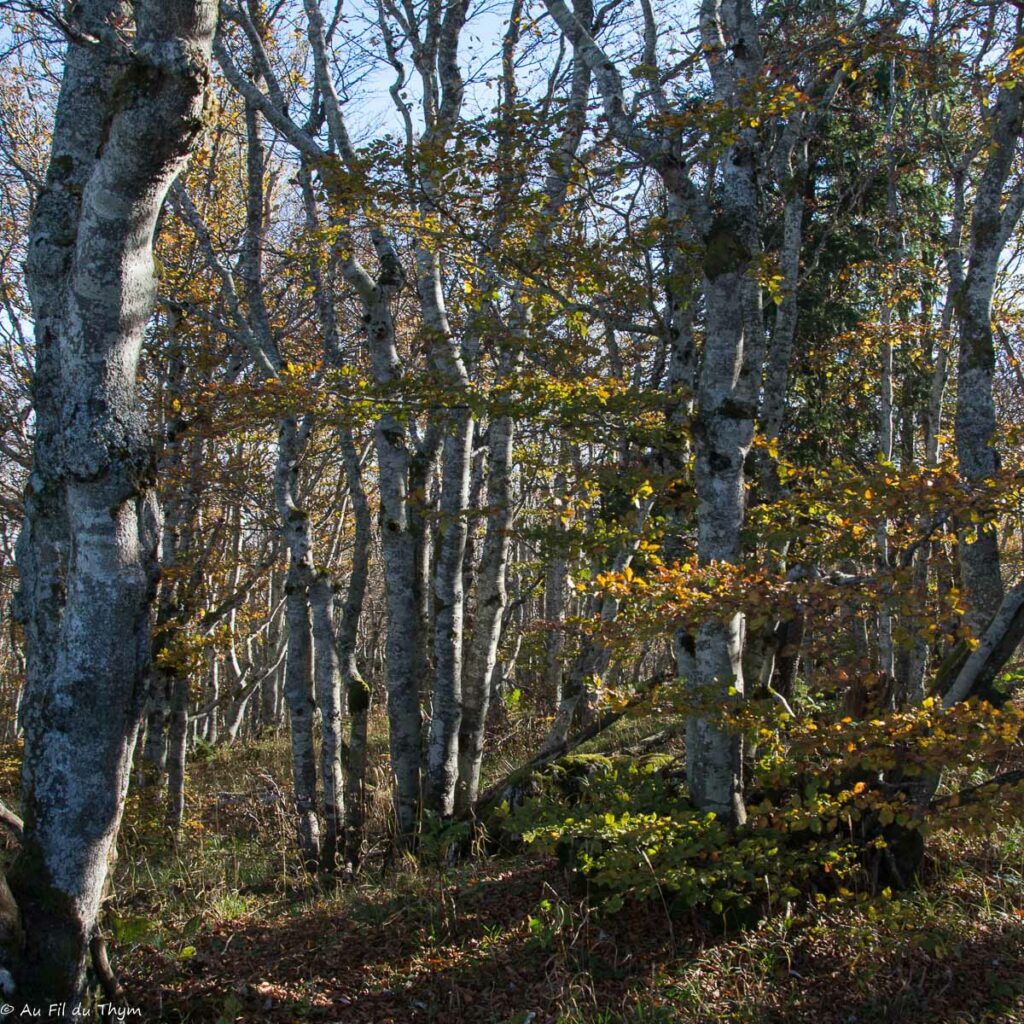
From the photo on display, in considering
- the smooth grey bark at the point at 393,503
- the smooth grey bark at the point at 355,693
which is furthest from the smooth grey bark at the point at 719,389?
the smooth grey bark at the point at 355,693

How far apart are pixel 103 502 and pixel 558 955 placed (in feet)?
12.0

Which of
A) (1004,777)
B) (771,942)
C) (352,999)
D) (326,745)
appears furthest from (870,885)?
(326,745)

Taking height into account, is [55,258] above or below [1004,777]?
above

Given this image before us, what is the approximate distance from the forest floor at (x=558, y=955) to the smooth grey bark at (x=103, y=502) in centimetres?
153

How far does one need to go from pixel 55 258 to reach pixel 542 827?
13.5ft

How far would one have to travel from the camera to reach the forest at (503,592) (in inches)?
125

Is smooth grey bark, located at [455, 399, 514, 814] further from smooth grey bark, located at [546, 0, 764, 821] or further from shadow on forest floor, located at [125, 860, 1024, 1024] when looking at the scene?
smooth grey bark, located at [546, 0, 764, 821]

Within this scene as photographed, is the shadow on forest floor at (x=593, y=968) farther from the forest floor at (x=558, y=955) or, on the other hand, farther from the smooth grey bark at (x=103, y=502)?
the smooth grey bark at (x=103, y=502)

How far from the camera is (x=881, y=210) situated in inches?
463

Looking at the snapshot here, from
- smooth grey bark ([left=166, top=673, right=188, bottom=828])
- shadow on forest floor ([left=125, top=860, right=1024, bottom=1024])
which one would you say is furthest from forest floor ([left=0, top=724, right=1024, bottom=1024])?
smooth grey bark ([left=166, top=673, right=188, bottom=828])

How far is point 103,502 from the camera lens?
310 cm

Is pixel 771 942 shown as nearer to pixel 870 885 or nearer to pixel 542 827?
pixel 870 885

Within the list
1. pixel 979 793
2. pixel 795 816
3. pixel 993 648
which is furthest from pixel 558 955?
pixel 993 648

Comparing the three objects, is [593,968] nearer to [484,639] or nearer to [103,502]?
[484,639]
